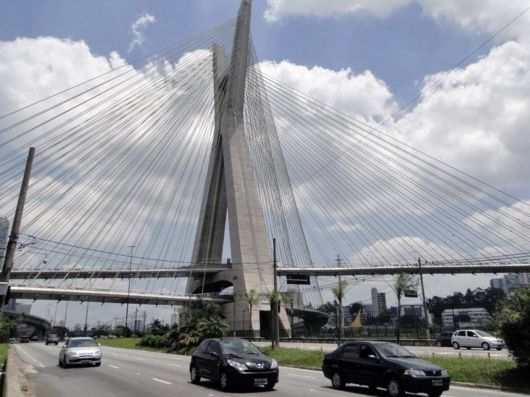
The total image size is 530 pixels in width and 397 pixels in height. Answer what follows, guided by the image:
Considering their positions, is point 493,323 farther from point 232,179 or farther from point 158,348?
point 232,179

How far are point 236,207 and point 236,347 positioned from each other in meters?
47.0

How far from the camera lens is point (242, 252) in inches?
2500

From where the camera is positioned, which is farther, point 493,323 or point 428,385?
point 493,323

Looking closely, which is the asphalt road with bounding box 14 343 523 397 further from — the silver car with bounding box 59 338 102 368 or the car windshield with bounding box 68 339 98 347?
the car windshield with bounding box 68 339 98 347

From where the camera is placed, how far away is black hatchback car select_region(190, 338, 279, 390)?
13.1 meters

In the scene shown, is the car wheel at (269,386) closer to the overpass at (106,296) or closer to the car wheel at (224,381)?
the car wheel at (224,381)

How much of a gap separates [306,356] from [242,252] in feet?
126

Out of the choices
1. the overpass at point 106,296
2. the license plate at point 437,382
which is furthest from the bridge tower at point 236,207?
the license plate at point 437,382

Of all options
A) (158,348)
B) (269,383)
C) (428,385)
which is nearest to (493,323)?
(428,385)

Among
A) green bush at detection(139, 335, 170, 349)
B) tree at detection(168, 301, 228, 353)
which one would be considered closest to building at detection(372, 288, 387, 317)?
green bush at detection(139, 335, 170, 349)

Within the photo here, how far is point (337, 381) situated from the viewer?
47.7ft

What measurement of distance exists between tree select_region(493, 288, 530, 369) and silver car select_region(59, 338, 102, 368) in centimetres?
1734

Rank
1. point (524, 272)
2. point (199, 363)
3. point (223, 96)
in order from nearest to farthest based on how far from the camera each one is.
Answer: point (199, 363) < point (223, 96) < point (524, 272)

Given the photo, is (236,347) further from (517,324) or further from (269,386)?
(517,324)
